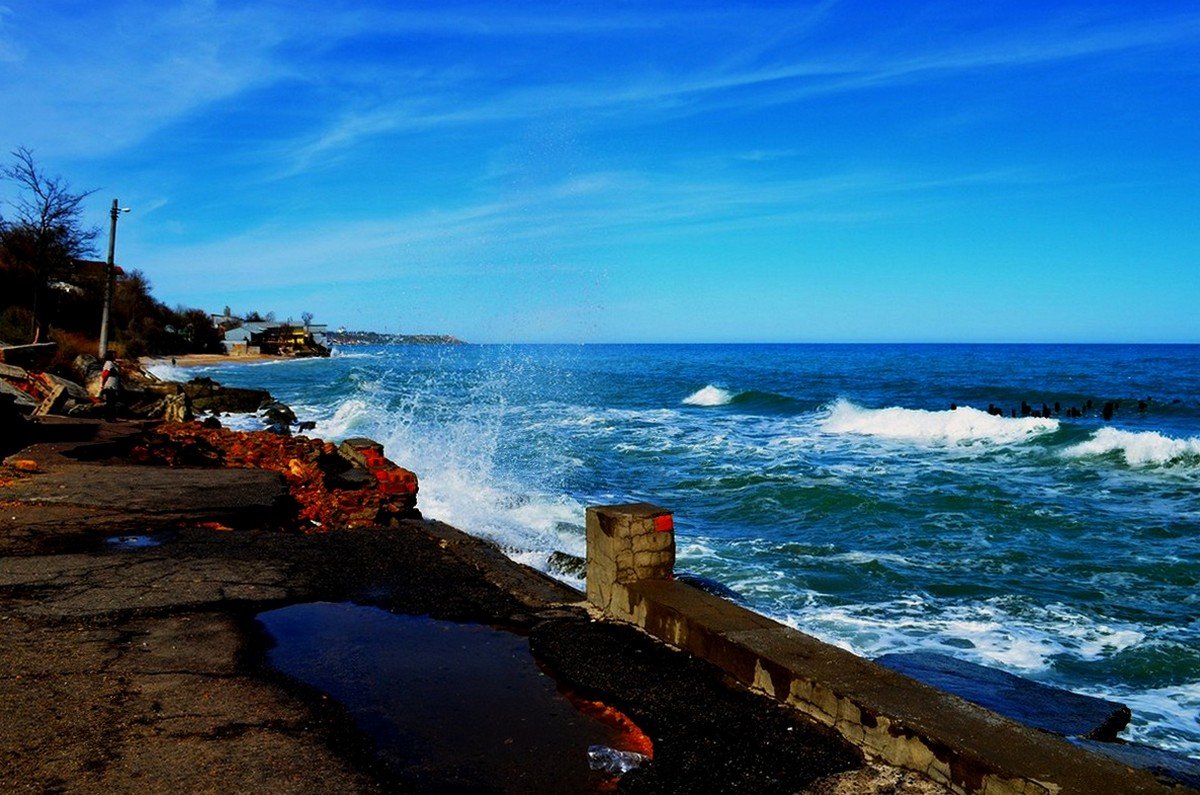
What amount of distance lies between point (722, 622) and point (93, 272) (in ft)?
191

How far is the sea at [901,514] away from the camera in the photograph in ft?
26.8

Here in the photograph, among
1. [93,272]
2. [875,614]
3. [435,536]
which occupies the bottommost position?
[875,614]

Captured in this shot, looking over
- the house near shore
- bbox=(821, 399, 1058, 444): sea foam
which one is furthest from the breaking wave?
the house near shore

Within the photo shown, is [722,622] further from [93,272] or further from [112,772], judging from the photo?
[93,272]

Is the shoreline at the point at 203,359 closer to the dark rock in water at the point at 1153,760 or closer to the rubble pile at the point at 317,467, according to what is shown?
the rubble pile at the point at 317,467

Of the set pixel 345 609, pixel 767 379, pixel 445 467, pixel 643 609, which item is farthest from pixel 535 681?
pixel 767 379

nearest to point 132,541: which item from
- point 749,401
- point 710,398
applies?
point 749,401

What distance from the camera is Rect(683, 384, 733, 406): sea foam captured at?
39844mm

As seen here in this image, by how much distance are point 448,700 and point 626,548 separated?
186 cm

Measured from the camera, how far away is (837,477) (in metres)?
17.3

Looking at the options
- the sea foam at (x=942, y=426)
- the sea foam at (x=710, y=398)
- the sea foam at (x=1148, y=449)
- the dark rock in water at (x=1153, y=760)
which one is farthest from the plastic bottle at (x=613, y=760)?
the sea foam at (x=710, y=398)

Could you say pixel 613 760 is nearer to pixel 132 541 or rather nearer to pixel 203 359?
pixel 132 541

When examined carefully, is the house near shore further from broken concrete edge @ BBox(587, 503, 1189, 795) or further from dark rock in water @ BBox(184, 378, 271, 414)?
broken concrete edge @ BBox(587, 503, 1189, 795)

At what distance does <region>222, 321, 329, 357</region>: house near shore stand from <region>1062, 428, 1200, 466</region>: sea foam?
82.1m
